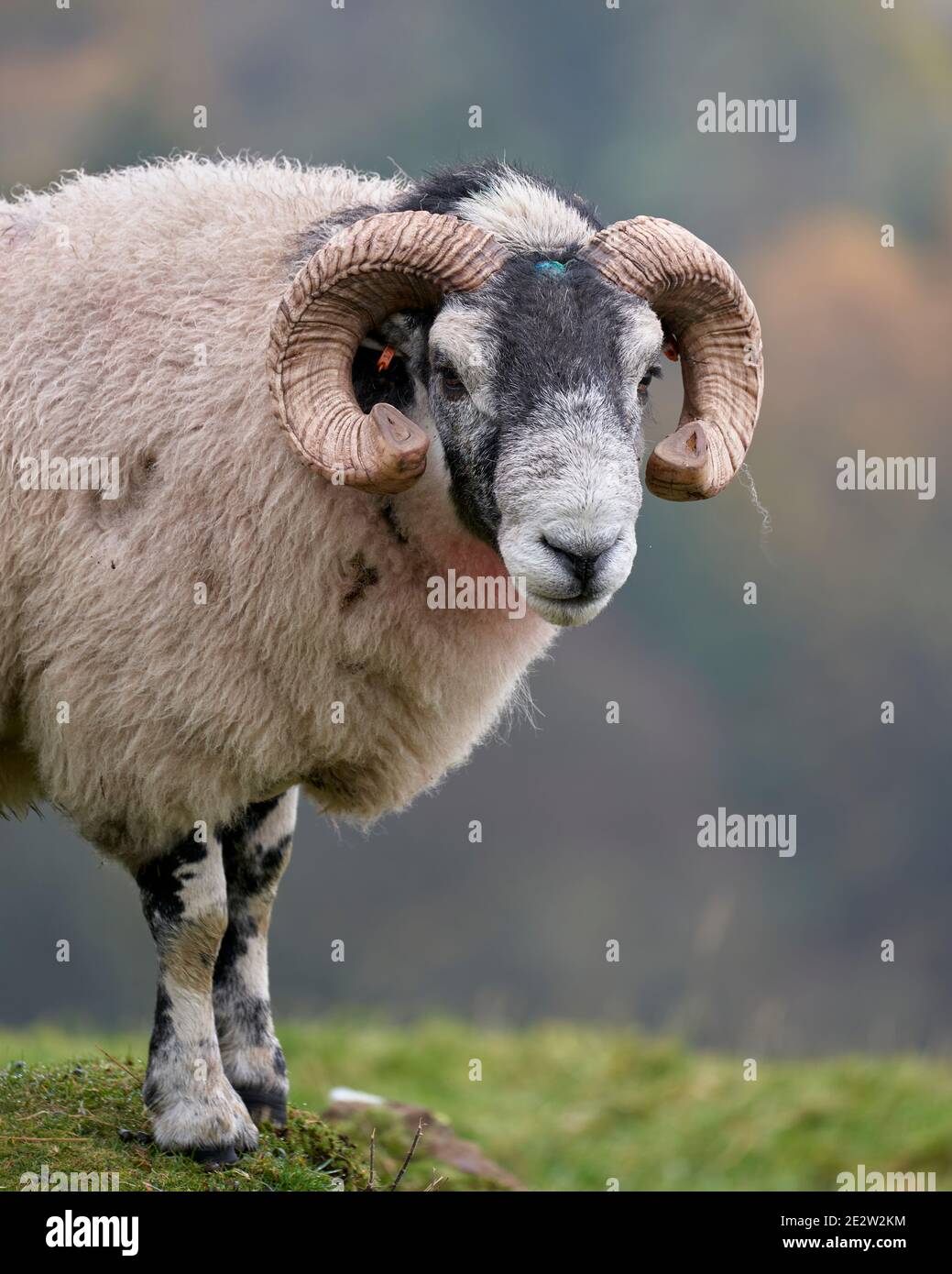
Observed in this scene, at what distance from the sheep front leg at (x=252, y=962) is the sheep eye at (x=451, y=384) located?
2418mm

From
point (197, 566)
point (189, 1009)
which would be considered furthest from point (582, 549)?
point (189, 1009)

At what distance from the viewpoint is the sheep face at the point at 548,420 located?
5.60 m

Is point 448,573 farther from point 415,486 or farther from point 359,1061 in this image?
point 359,1061

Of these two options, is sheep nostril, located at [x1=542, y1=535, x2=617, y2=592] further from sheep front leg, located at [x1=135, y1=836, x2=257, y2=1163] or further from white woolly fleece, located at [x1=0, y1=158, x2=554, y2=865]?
sheep front leg, located at [x1=135, y1=836, x2=257, y2=1163]

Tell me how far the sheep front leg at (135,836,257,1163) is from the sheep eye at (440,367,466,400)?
2217mm

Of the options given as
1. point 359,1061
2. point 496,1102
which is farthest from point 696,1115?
point 359,1061

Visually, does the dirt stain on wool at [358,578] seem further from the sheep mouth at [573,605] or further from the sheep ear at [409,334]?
the sheep mouth at [573,605]

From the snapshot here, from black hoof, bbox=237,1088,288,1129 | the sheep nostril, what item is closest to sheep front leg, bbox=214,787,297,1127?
black hoof, bbox=237,1088,288,1129

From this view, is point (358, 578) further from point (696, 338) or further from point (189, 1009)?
point (189, 1009)

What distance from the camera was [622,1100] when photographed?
1171cm

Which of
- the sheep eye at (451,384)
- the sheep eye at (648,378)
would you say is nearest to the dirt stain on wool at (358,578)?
the sheep eye at (451,384)

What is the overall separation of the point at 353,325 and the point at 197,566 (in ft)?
3.79

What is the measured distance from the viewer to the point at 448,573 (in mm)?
6492
